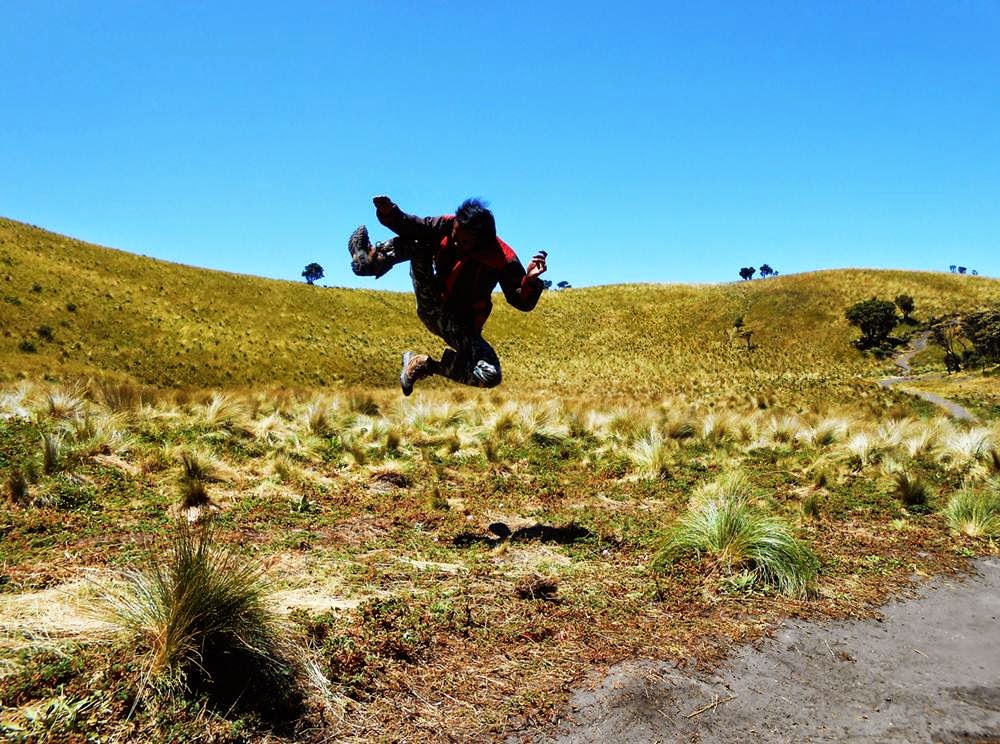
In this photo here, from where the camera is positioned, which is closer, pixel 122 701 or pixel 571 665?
pixel 122 701

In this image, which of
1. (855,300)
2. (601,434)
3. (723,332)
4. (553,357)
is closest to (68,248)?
(553,357)

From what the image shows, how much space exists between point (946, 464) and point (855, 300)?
229 ft

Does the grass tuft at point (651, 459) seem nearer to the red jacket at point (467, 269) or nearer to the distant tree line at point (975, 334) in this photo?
the red jacket at point (467, 269)

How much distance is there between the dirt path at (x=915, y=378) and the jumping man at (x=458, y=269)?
18.5 meters

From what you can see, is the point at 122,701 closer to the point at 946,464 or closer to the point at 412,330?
the point at 946,464

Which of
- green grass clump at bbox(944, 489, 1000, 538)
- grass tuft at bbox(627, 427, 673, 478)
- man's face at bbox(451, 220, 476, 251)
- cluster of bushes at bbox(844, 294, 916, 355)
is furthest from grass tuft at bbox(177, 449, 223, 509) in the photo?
cluster of bushes at bbox(844, 294, 916, 355)

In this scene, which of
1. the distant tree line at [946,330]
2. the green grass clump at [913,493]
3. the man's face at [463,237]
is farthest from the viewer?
the distant tree line at [946,330]

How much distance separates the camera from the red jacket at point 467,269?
5.79 meters

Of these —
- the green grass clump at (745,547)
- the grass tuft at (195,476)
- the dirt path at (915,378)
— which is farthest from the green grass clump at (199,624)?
the dirt path at (915,378)

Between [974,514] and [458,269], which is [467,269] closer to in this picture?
[458,269]

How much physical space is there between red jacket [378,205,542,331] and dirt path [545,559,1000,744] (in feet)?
10.9

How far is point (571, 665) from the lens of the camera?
3.74 meters

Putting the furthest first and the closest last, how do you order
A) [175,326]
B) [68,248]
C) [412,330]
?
[412,330] → [68,248] → [175,326]

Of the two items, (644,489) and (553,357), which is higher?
(553,357)
